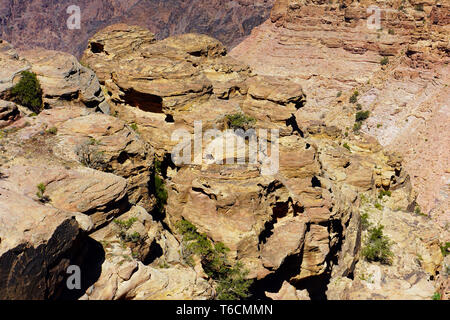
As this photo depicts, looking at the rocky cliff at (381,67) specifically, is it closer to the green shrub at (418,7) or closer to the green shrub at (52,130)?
the green shrub at (418,7)

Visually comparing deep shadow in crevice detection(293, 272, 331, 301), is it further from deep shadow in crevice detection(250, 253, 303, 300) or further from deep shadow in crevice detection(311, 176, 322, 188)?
deep shadow in crevice detection(311, 176, 322, 188)

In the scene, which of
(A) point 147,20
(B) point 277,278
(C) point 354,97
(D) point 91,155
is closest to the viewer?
(D) point 91,155

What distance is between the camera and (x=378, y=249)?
90.0ft

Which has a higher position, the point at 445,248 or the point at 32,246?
the point at 32,246

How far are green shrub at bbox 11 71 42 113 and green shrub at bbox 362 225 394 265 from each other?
24.7m

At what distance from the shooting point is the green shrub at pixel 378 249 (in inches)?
1060

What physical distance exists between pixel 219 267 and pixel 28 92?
1486cm

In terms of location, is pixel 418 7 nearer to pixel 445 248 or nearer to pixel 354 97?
pixel 354 97

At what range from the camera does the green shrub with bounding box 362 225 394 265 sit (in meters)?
26.9

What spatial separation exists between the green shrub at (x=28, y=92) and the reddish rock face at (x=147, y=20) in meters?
137

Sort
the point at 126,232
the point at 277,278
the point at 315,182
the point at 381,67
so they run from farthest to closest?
the point at 381,67 → the point at 315,182 → the point at 277,278 → the point at 126,232

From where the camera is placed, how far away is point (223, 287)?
17703 millimetres

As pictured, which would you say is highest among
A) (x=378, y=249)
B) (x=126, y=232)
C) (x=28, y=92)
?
(x=28, y=92)

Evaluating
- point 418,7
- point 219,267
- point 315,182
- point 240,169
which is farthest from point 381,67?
point 219,267
